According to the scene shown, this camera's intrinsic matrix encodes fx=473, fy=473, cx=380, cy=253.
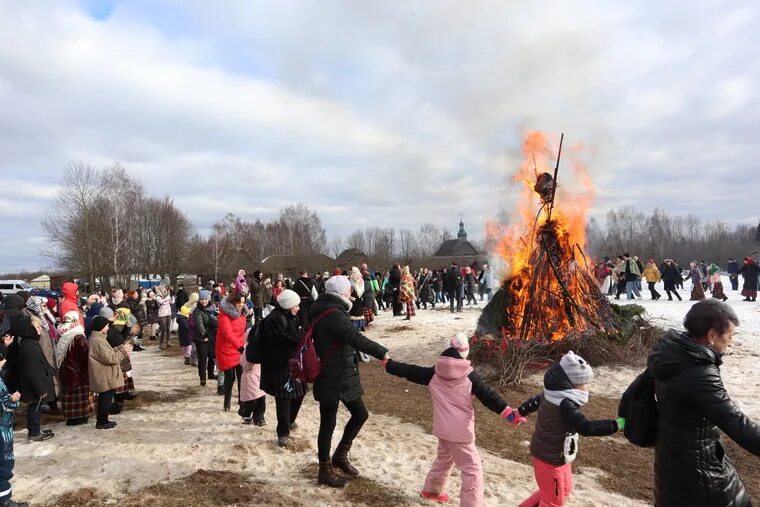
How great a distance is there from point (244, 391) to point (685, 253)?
2986 inches

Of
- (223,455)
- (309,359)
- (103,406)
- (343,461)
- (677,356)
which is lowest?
(223,455)

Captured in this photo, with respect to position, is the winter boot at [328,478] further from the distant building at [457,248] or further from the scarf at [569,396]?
the distant building at [457,248]

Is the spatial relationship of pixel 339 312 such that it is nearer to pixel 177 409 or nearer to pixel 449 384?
pixel 449 384

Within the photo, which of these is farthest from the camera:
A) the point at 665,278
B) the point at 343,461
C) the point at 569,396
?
the point at 665,278

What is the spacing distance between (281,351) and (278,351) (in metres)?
0.03

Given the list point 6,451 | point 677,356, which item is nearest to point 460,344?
point 677,356

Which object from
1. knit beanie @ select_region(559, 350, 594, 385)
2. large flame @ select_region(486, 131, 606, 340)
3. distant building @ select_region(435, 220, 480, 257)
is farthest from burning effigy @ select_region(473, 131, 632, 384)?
distant building @ select_region(435, 220, 480, 257)

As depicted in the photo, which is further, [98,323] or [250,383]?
[98,323]

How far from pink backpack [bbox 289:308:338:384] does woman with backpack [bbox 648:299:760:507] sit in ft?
8.95

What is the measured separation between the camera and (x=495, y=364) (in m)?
8.94

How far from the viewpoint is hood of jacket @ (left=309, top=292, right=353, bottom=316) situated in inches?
176

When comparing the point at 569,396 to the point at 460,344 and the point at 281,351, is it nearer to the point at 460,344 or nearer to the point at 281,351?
the point at 460,344

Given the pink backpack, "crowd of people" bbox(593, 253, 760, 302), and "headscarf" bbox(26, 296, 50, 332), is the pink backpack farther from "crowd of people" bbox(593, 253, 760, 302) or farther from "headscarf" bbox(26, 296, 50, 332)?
"crowd of people" bbox(593, 253, 760, 302)

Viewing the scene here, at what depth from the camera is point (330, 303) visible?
14.7 feet
